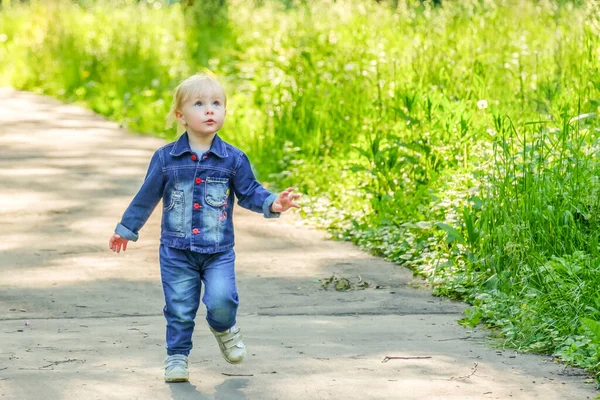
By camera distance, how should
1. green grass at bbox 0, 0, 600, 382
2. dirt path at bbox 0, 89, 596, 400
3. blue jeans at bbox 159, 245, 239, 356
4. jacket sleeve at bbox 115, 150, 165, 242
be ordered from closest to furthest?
1. dirt path at bbox 0, 89, 596, 400
2. blue jeans at bbox 159, 245, 239, 356
3. jacket sleeve at bbox 115, 150, 165, 242
4. green grass at bbox 0, 0, 600, 382

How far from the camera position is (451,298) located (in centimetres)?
606

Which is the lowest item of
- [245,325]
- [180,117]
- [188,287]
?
[245,325]

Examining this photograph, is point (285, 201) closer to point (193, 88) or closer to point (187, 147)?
point (187, 147)

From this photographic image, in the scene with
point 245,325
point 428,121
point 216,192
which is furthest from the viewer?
point 428,121

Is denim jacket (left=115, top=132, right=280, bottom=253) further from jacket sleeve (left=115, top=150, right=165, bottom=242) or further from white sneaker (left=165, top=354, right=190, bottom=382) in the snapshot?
white sneaker (left=165, top=354, right=190, bottom=382)

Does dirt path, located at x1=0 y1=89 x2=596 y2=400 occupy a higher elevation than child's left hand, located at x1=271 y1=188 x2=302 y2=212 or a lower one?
lower

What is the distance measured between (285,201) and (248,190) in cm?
24

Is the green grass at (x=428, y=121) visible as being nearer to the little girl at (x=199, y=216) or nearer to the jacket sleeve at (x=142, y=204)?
the little girl at (x=199, y=216)

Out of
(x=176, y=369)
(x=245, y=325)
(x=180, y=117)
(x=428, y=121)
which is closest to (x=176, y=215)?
(x=180, y=117)

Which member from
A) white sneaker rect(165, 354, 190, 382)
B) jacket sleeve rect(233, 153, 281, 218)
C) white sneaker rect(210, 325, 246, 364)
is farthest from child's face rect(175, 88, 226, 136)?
white sneaker rect(165, 354, 190, 382)

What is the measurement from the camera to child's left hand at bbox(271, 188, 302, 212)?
4.39 meters

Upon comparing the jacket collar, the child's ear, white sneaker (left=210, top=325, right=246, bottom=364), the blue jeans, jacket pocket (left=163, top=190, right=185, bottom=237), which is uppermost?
the child's ear

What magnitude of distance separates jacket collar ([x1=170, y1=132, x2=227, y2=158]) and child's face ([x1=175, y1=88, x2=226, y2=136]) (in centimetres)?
7

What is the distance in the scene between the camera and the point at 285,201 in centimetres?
442
